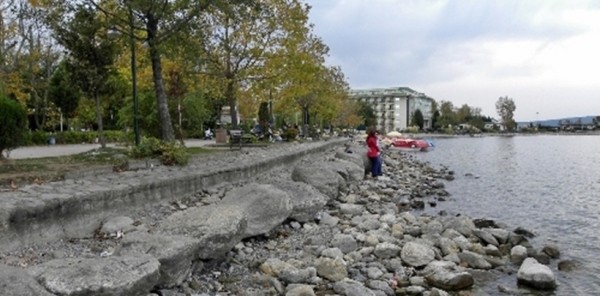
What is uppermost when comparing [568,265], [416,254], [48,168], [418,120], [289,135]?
[418,120]

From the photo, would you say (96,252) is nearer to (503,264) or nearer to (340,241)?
(340,241)

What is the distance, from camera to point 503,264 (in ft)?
31.1

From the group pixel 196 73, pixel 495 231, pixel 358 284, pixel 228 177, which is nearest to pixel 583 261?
pixel 495 231

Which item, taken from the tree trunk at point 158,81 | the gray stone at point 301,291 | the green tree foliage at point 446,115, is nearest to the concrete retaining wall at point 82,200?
the gray stone at point 301,291

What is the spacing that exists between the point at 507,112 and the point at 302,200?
122540 mm

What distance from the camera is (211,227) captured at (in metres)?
7.17

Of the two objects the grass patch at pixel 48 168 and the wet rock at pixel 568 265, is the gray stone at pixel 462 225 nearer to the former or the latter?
the wet rock at pixel 568 265

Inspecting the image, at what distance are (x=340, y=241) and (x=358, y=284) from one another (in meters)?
2.19

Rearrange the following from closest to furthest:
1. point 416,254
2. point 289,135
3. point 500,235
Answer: point 416,254, point 500,235, point 289,135

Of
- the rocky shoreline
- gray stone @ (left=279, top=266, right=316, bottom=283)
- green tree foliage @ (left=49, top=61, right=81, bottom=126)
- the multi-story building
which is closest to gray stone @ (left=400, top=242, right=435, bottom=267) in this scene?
the rocky shoreline

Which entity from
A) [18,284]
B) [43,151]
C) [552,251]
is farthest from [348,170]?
[18,284]

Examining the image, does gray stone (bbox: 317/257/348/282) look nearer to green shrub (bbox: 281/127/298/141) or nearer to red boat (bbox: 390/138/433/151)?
green shrub (bbox: 281/127/298/141)

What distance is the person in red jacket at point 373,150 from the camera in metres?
19.4

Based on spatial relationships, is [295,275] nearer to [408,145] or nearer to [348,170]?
[348,170]
